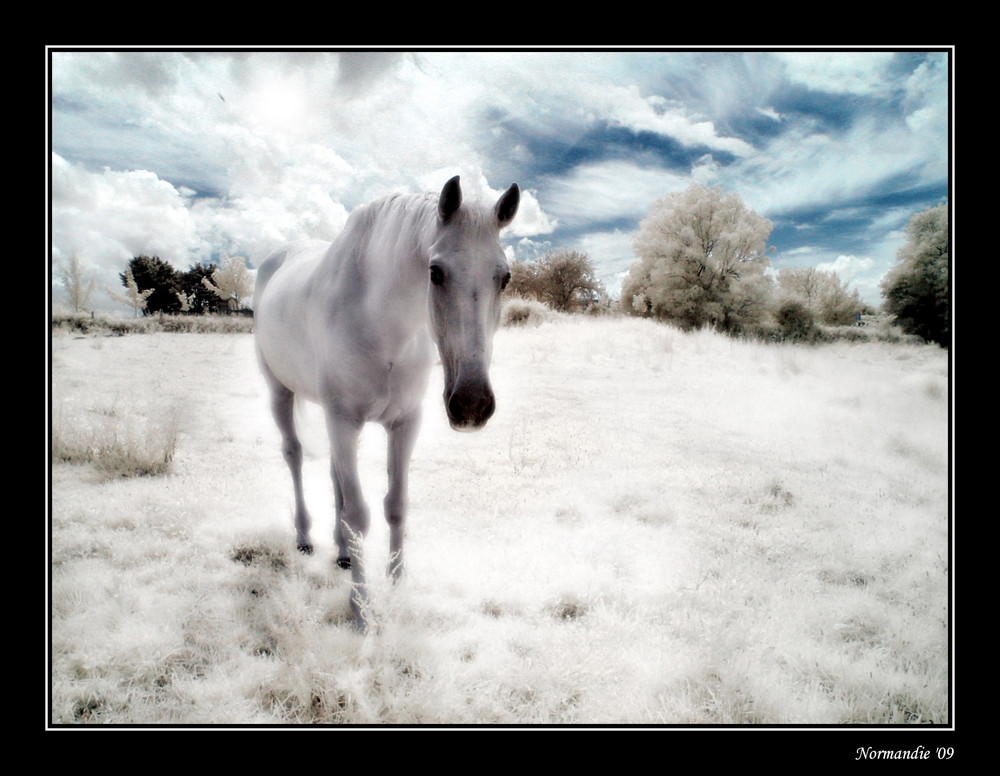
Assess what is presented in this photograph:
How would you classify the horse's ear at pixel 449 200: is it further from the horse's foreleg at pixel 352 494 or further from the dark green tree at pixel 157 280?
the dark green tree at pixel 157 280

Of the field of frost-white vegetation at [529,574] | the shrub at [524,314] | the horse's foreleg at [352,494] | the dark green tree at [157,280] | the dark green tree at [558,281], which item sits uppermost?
the dark green tree at [558,281]

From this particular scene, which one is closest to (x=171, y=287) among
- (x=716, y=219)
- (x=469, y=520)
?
(x=469, y=520)

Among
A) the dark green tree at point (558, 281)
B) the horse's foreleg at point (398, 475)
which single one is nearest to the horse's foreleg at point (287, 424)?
the horse's foreleg at point (398, 475)

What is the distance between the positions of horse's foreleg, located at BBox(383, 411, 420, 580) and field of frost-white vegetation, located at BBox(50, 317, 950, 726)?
0.19m

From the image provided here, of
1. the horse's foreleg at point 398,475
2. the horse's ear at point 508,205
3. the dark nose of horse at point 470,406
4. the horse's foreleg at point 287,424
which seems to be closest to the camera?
the dark nose of horse at point 470,406

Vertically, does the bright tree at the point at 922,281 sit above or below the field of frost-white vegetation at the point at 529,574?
above

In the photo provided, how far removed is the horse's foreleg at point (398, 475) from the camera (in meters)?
2.15

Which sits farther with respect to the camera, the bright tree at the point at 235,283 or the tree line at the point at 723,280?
the tree line at the point at 723,280

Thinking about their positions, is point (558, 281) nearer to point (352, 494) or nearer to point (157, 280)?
point (157, 280)

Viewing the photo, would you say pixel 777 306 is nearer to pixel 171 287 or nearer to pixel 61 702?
pixel 61 702

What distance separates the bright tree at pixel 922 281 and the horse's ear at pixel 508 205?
14.4 ft

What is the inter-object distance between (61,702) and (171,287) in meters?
6.99

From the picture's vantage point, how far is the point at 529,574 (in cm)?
225

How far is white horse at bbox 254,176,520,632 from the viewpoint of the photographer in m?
1.31
